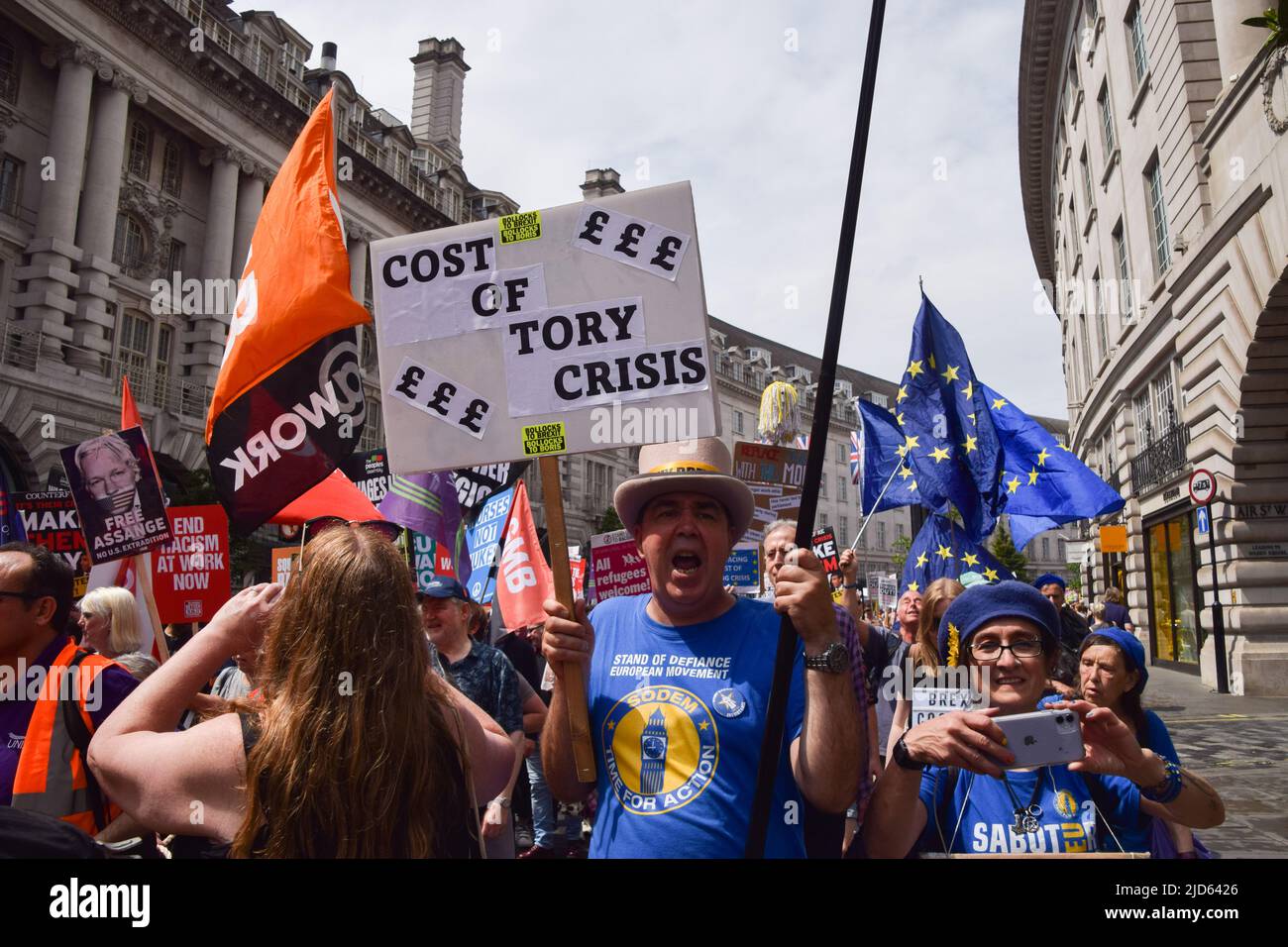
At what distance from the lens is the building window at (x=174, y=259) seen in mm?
29156

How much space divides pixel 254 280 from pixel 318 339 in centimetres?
A: 43

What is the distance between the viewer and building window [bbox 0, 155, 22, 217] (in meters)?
23.9

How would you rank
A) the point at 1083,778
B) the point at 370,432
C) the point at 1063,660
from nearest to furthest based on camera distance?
1. the point at 1083,778
2. the point at 1063,660
3. the point at 370,432

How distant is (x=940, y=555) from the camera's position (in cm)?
843

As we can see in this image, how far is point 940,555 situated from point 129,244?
27782 mm

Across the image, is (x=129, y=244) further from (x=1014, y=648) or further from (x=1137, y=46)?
(x=1014, y=648)

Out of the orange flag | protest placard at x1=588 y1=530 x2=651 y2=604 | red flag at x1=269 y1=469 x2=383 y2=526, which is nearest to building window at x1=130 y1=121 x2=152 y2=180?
protest placard at x1=588 y1=530 x2=651 y2=604

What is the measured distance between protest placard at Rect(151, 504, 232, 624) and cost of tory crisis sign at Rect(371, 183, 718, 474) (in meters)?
5.60
